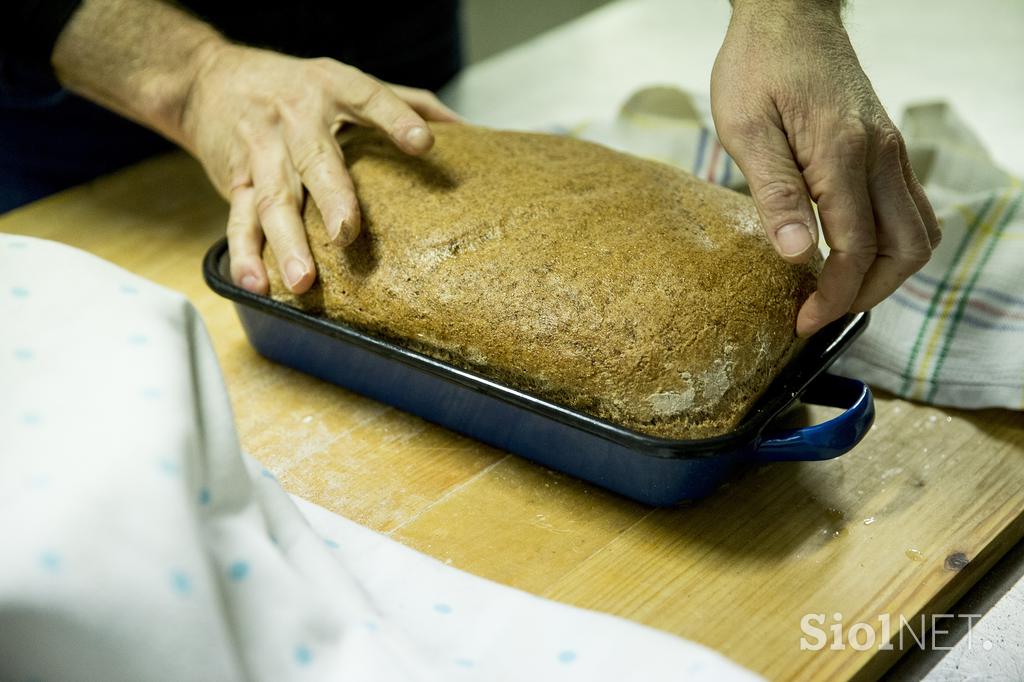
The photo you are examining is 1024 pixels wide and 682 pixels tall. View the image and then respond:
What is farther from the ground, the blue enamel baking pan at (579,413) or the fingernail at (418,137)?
the fingernail at (418,137)

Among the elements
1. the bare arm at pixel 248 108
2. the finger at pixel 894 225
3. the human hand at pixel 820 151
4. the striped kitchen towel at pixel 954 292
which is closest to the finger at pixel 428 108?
the bare arm at pixel 248 108

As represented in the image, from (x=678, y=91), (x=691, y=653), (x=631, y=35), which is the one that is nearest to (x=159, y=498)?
(x=691, y=653)

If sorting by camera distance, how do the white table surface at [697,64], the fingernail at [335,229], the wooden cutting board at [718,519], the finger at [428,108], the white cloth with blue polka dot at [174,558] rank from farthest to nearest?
1. the white table surface at [697,64]
2. the finger at [428,108]
3. the fingernail at [335,229]
4. the wooden cutting board at [718,519]
5. the white cloth with blue polka dot at [174,558]

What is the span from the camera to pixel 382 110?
95 cm

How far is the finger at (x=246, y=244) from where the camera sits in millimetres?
890

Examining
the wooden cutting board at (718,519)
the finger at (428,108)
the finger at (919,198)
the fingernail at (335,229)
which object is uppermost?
the finger at (919,198)

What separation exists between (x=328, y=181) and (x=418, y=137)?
0.09 meters

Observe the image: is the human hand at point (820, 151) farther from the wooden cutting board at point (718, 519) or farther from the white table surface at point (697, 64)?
the white table surface at point (697, 64)

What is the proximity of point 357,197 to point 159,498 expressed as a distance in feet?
1.41

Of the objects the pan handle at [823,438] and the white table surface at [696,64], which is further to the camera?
the white table surface at [696,64]

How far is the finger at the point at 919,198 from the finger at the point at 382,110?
40 cm

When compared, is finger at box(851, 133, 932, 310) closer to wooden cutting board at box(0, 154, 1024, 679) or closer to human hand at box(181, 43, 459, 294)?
wooden cutting board at box(0, 154, 1024, 679)

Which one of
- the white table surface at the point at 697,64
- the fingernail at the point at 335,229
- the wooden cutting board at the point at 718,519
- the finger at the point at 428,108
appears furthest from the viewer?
the white table surface at the point at 697,64

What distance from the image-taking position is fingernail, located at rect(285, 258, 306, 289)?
0.86m
